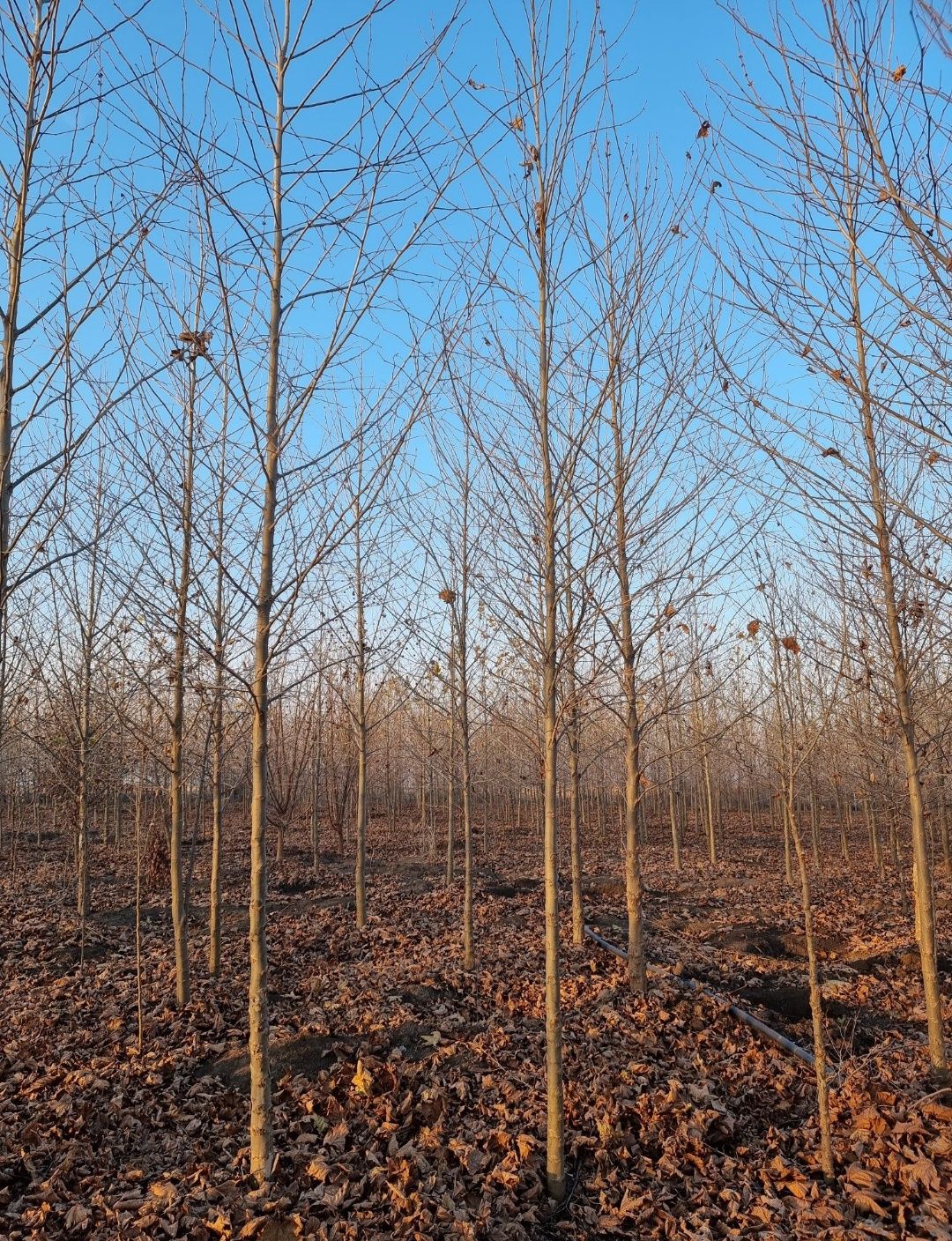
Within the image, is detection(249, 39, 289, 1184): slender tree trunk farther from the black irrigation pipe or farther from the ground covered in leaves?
the black irrigation pipe

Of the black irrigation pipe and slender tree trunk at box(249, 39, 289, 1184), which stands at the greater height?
slender tree trunk at box(249, 39, 289, 1184)

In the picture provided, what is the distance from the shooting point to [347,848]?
671 inches

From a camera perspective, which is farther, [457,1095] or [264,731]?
[457,1095]

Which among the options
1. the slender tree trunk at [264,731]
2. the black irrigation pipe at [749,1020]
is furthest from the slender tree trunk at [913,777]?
the slender tree trunk at [264,731]

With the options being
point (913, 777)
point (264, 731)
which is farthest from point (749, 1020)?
point (264, 731)

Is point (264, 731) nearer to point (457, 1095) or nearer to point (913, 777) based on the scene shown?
point (457, 1095)

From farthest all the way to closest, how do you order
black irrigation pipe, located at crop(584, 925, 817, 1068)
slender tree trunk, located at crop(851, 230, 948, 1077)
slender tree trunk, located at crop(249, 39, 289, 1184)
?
black irrigation pipe, located at crop(584, 925, 817, 1068)
slender tree trunk, located at crop(851, 230, 948, 1077)
slender tree trunk, located at crop(249, 39, 289, 1184)

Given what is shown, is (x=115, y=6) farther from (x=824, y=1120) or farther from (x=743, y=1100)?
(x=743, y=1100)

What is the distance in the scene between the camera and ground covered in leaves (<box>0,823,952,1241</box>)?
10.5 feet

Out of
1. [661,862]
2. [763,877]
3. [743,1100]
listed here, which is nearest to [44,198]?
[743,1100]

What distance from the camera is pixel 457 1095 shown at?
4.23m

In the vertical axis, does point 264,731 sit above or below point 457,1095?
above

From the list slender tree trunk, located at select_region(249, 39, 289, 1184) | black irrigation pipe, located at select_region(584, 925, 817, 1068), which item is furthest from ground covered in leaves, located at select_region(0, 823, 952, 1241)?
slender tree trunk, located at select_region(249, 39, 289, 1184)

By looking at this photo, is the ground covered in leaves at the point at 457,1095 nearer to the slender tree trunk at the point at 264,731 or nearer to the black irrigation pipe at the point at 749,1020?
the black irrigation pipe at the point at 749,1020
